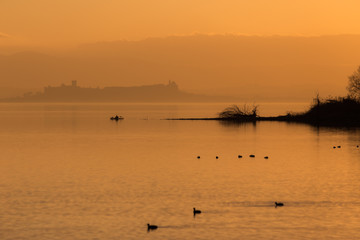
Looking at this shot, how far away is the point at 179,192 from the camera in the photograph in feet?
111

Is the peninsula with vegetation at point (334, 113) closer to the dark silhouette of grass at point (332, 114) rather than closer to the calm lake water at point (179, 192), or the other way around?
the dark silhouette of grass at point (332, 114)

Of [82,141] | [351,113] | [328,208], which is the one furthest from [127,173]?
[351,113]

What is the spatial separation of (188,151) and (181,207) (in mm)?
28766

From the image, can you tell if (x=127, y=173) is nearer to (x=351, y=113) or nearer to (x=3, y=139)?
(x=3, y=139)

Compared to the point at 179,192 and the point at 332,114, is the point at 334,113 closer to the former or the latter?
the point at 332,114


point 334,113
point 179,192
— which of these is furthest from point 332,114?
point 179,192

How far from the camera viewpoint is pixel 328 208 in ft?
95.7

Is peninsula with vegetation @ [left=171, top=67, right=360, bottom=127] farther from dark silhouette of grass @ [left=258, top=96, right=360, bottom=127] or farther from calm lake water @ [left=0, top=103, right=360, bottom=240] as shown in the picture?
calm lake water @ [left=0, top=103, right=360, bottom=240]

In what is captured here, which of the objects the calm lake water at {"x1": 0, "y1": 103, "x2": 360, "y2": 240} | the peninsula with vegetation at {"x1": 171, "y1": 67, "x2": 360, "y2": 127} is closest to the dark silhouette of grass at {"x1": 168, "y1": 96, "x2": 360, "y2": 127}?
the peninsula with vegetation at {"x1": 171, "y1": 67, "x2": 360, "y2": 127}

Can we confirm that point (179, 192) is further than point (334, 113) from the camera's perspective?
No

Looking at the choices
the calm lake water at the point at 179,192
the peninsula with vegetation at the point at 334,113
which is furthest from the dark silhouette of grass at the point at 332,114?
the calm lake water at the point at 179,192

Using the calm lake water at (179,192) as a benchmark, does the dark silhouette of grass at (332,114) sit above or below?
above

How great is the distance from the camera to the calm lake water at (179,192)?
25.2 meters

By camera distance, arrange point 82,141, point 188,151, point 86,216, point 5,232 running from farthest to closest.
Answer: point 82,141 < point 188,151 < point 86,216 < point 5,232
